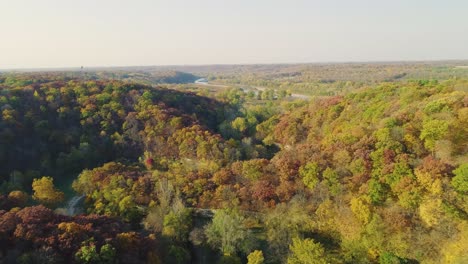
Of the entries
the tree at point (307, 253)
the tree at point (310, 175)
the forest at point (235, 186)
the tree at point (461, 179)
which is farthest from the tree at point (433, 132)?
the tree at point (307, 253)

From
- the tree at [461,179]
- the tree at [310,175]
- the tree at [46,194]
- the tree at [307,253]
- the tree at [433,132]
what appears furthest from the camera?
the tree at [46,194]

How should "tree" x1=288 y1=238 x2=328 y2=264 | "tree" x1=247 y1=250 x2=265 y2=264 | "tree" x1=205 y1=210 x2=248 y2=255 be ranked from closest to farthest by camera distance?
1. "tree" x1=288 y1=238 x2=328 y2=264
2. "tree" x1=247 y1=250 x2=265 y2=264
3. "tree" x1=205 y1=210 x2=248 y2=255

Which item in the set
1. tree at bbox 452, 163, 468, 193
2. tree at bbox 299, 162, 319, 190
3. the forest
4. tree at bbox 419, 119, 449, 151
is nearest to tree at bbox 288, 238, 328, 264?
the forest

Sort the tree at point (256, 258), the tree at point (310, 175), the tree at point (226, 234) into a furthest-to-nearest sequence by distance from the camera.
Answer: the tree at point (310, 175), the tree at point (226, 234), the tree at point (256, 258)

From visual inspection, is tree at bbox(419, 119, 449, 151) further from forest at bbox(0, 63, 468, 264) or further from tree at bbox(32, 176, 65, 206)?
tree at bbox(32, 176, 65, 206)

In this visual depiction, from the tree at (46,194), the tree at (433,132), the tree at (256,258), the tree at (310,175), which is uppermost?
the tree at (433,132)

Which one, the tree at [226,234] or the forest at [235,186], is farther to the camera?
the tree at [226,234]

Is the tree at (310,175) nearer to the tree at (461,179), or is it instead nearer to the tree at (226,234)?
the tree at (226,234)
